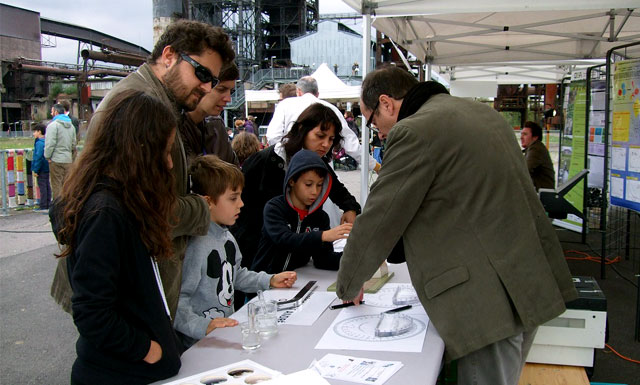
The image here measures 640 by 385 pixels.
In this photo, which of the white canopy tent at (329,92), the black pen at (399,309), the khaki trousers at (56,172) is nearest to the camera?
the black pen at (399,309)

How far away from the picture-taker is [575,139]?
7008 mm

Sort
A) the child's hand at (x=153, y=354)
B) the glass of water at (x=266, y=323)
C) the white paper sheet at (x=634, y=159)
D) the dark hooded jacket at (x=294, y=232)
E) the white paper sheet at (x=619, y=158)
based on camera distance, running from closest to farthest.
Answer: the child's hand at (x=153, y=354) → the glass of water at (x=266, y=323) → the dark hooded jacket at (x=294, y=232) → the white paper sheet at (x=634, y=159) → the white paper sheet at (x=619, y=158)

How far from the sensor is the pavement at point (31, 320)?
3.24 meters

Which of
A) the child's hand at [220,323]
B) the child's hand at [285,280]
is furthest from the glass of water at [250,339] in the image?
the child's hand at [285,280]

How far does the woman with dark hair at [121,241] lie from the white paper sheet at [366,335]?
0.54m

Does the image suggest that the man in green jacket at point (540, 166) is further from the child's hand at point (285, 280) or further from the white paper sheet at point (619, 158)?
the child's hand at point (285, 280)

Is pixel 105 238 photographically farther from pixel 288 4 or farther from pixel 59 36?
pixel 288 4

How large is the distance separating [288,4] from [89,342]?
50.4 m

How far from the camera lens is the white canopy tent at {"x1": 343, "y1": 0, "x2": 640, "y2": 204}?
3.88 metres

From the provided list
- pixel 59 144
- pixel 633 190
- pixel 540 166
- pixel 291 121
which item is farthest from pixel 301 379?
pixel 59 144

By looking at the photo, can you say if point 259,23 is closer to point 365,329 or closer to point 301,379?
point 365,329

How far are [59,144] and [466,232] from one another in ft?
27.0

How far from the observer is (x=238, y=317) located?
1.97 meters

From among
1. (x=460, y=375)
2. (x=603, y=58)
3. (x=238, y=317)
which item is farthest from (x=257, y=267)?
(x=603, y=58)
